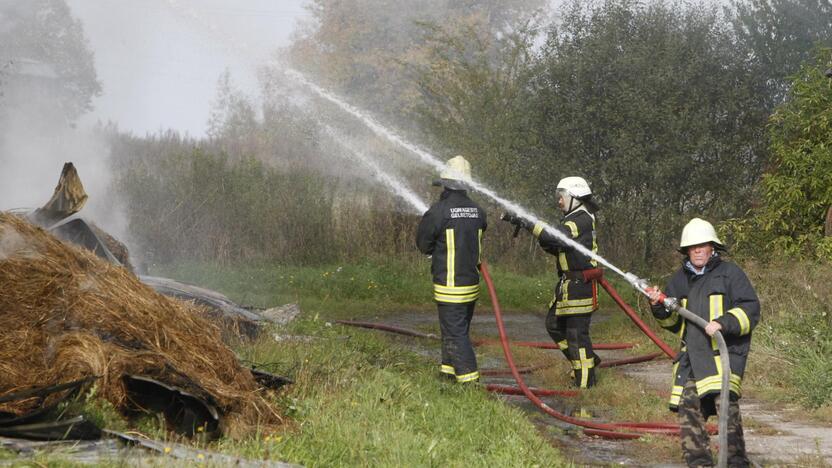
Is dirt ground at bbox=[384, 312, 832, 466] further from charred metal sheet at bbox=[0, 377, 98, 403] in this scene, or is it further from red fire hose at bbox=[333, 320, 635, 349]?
charred metal sheet at bbox=[0, 377, 98, 403]

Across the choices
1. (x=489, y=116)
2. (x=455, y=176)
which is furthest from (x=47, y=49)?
(x=489, y=116)

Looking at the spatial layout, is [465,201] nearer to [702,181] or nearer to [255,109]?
[702,181]

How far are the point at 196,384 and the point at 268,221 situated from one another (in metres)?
12.2

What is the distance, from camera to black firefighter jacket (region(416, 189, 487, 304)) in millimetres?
8094

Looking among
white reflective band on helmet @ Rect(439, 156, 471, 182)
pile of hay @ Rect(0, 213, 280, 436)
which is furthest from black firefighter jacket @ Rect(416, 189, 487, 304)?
pile of hay @ Rect(0, 213, 280, 436)

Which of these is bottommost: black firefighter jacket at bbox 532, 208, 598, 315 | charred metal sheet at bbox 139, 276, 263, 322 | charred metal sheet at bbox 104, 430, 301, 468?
charred metal sheet at bbox 104, 430, 301, 468

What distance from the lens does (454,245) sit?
26.6 ft

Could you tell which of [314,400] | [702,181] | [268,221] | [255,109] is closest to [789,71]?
[702,181]

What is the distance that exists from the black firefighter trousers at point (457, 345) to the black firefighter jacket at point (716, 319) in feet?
7.78

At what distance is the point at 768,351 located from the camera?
8898 mm

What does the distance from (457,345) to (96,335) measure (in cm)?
326

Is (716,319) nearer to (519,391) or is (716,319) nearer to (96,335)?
(519,391)

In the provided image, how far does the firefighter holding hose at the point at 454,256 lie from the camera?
8.04 m

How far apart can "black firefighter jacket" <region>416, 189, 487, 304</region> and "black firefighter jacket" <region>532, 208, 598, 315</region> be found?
78 centimetres
